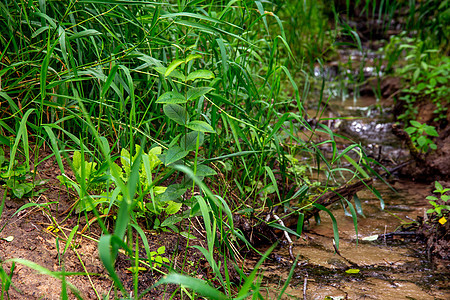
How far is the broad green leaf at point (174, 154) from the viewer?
1.45m

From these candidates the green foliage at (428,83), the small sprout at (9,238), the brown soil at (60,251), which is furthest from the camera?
the green foliage at (428,83)

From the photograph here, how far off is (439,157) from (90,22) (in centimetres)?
264

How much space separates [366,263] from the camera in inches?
75.8

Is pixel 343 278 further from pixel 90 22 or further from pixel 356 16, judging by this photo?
pixel 356 16

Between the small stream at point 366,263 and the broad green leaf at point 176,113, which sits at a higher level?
the broad green leaf at point 176,113

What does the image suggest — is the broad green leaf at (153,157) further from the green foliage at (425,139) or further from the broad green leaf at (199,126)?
the green foliage at (425,139)

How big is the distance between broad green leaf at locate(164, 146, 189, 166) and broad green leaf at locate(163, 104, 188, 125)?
4.2 inches

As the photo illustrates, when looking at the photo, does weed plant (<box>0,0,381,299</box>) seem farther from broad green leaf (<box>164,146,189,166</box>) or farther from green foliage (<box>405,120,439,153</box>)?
green foliage (<box>405,120,439,153</box>)

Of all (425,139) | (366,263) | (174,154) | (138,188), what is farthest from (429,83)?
(138,188)

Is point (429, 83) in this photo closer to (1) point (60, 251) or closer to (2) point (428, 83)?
(2) point (428, 83)

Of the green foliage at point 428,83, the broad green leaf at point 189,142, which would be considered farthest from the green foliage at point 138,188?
the green foliage at point 428,83

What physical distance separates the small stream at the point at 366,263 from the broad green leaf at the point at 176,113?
0.71m

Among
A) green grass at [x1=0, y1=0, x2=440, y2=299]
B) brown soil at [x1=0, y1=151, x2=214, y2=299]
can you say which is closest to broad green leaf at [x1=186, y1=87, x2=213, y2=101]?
green grass at [x1=0, y1=0, x2=440, y2=299]

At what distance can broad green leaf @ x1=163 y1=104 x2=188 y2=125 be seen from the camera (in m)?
1.51
